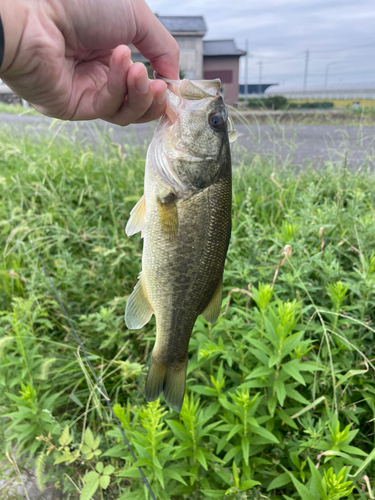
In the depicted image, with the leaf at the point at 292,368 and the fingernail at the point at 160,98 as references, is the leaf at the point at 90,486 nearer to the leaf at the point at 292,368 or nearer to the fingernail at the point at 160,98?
the leaf at the point at 292,368

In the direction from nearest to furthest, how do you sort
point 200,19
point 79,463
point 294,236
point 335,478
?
point 335,478, point 79,463, point 294,236, point 200,19

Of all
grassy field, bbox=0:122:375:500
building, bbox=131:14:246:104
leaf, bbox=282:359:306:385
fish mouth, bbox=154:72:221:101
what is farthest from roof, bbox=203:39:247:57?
leaf, bbox=282:359:306:385

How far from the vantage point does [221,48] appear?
36656 millimetres

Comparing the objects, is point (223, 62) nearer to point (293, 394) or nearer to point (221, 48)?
point (221, 48)

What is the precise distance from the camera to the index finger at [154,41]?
164 centimetres

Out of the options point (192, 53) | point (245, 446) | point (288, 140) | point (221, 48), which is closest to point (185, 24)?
point (192, 53)

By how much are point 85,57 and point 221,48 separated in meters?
40.6

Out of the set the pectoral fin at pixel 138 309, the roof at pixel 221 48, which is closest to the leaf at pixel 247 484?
the pectoral fin at pixel 138 309

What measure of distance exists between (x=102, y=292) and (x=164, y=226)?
1.89m

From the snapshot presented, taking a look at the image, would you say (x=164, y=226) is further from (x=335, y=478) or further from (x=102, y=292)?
(x=102, y=292)

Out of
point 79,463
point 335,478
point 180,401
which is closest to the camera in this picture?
point 335,478

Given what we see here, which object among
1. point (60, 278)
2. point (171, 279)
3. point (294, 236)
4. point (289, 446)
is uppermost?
point (171, 279)

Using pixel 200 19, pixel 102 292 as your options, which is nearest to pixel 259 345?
pixel 102 292

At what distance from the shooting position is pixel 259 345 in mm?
1788
